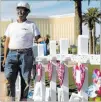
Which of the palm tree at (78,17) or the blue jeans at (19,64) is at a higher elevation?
the palm tree at (78,17)

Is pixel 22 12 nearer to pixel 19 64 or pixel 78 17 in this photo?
pixel 19 64

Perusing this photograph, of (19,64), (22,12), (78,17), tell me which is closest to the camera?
(22,12)

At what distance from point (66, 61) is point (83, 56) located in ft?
1.53

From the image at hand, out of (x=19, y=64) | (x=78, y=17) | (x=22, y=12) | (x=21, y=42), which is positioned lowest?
(x=19, y=64)

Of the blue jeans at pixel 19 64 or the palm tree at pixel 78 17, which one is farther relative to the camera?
the palm tree at pixel 78 17

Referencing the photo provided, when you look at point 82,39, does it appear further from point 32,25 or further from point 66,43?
point 32,25

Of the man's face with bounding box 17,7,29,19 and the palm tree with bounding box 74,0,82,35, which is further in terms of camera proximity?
the palm tree with bounding box 74,0,82,35

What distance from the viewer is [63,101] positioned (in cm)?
536

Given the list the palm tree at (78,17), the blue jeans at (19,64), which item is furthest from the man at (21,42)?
the palm tree at (78,17)

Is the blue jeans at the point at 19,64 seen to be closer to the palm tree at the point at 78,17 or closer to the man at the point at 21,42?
the man at the point at 21,42

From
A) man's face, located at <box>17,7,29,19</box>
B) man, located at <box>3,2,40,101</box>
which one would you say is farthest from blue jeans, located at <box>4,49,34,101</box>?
man's face, located at <box>17,7,29,19</box>

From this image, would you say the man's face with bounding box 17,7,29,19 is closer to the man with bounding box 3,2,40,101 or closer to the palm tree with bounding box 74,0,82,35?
the man with bounding box 3,2,40,101

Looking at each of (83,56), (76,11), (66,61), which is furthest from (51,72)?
(76,11)

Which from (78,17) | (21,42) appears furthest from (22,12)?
(78,17)
